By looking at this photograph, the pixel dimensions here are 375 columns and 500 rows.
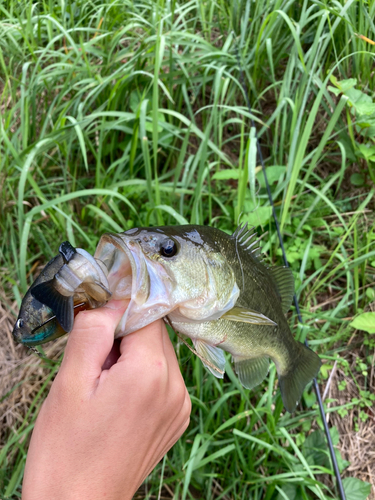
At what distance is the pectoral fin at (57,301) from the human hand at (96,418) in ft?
0.18

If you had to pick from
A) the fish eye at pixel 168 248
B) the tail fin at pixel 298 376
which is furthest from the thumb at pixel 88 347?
the tail fin at pixel 298 376

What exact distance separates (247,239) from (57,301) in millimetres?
765

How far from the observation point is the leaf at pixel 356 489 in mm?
1840

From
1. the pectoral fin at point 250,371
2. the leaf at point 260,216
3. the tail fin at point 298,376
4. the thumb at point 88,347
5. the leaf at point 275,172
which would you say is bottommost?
the tail fin at point 298,376

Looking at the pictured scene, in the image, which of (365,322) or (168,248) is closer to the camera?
(168,248)

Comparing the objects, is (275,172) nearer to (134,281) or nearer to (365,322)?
(365,322)

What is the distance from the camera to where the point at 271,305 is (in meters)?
1.51

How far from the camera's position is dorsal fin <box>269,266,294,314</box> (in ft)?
5.29

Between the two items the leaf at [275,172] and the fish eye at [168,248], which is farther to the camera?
the leaf at [275,172]

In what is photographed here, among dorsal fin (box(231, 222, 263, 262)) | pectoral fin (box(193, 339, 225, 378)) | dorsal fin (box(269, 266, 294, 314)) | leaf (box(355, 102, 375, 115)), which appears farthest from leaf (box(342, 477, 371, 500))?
leaf (box(355, 102, 375, 115))

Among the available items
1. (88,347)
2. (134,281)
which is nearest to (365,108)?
(134,281)

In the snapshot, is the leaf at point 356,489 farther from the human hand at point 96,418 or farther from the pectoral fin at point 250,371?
the human hand at point 96,418

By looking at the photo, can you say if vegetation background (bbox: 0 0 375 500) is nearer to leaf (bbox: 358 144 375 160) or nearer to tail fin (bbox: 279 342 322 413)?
leaf (bbox: 358 144 375 160)

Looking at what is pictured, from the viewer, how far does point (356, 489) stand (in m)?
1.86
